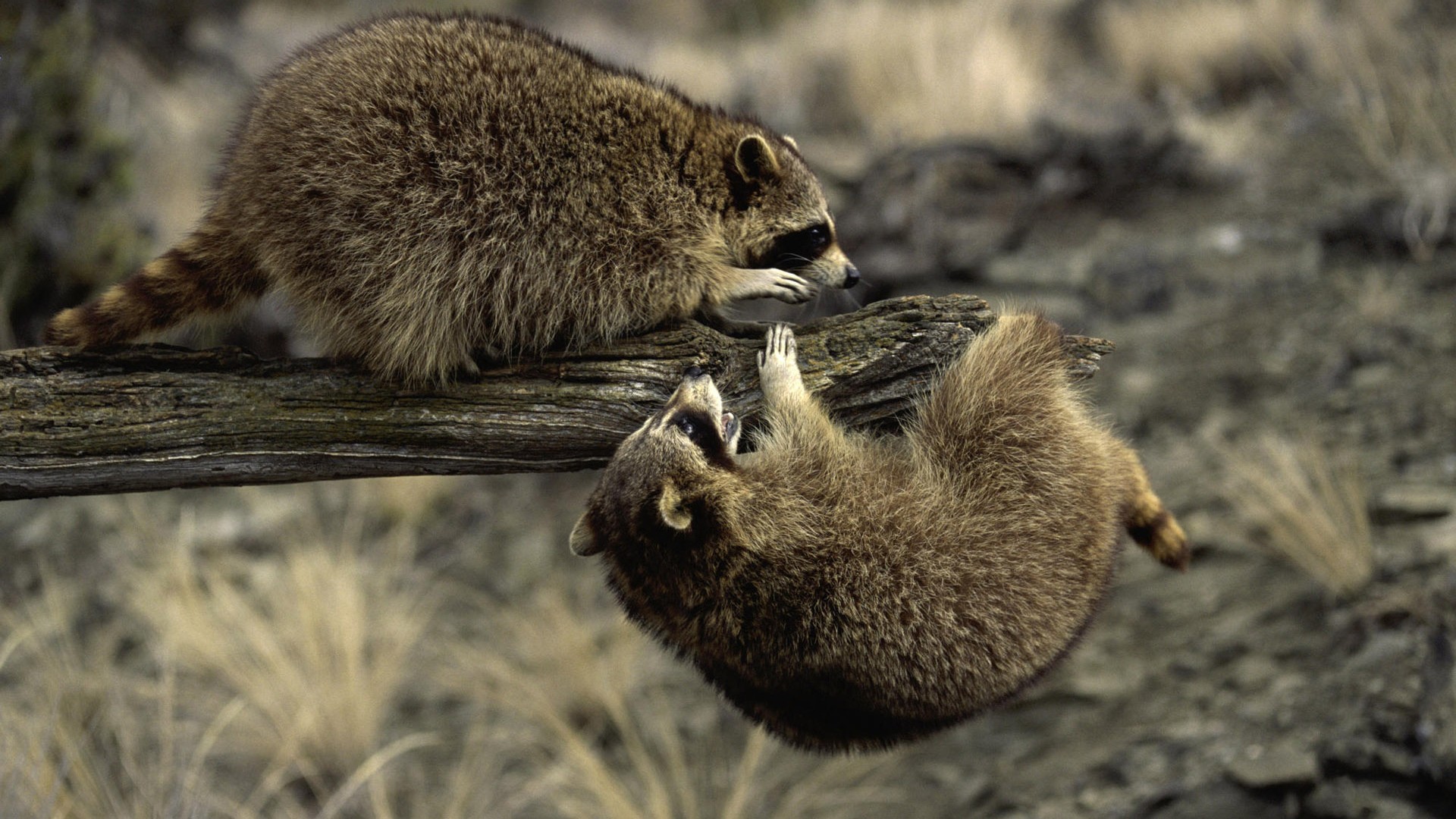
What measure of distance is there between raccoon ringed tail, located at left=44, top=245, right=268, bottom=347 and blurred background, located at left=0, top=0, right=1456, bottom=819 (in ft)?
3.62

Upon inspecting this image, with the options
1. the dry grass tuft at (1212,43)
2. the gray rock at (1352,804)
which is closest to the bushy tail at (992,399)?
the gray rock at (1352,804)

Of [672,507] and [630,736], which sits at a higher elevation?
[672,507]

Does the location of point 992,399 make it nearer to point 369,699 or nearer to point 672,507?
point 672,507

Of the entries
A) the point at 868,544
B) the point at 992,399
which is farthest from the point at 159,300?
the point at 992,399

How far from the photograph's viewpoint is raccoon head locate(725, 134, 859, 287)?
3.39m

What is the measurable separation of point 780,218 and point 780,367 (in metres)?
0.72

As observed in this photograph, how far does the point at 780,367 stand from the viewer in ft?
9.64

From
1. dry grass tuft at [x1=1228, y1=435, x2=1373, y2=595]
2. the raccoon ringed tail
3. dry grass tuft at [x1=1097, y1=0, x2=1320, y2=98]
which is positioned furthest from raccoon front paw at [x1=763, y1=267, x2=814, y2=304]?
dry grass tuft at [x1=1097, y1=0, x2=1320, y2=98]

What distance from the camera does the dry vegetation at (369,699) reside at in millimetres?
5551

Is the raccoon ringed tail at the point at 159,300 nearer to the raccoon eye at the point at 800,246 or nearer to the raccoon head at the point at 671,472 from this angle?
the raccoon head at the point at 671,472

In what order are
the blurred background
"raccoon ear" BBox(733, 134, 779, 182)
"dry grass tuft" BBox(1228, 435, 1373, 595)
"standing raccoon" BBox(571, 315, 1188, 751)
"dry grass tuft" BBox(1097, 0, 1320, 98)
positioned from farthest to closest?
1. "dry grass tuft" BBox(1097, 0, 1320, 98)
2. "dry grass tuft" BBox(1228, 435, 1373, 595)
3. the blurred background
4. "raccoon ear" BBox(733, 134, 779, 182)
5. "standing raccoon" BBox(571, 315, 1188, 751)

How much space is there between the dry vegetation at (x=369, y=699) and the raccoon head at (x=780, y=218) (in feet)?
10.1

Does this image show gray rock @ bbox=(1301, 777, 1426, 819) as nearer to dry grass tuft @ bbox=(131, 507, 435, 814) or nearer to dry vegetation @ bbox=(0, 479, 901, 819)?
dry vegetation @ bbox=(0, 479, 901, 819)

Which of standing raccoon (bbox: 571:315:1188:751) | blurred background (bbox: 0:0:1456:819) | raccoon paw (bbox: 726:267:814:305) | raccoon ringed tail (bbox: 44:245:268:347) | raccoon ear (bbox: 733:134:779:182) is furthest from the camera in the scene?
blurred background (bbox: 0:0:1456:819)
